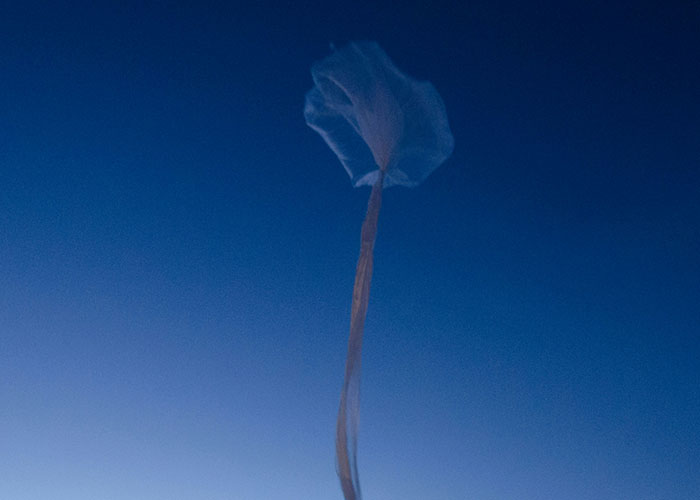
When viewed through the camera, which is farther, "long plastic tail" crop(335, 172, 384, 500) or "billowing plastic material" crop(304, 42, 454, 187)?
"billowing plastic material" crop(304, 42, 454, 187)

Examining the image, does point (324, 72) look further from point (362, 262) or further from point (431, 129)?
point (362, 262)

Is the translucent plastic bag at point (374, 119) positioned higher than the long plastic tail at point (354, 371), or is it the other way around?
the translucent plastic bag at point (374, 119)

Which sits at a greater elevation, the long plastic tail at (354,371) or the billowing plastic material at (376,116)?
the billowing plastic material at (376,116)

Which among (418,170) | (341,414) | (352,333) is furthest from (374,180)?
(341,414)

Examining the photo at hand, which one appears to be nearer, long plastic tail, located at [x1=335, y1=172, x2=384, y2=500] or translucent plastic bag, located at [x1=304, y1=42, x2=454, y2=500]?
long plastic tail, located at [x1=335, y1=172, x2=384, y2=500]

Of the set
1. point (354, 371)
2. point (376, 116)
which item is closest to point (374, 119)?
point (376, 116)

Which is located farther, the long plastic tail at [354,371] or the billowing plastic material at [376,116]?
the billowing plastic material at [376,116]

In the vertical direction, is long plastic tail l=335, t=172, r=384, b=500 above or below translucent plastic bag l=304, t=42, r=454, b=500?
below
